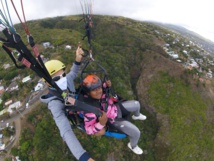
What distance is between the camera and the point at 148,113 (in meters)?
33.5

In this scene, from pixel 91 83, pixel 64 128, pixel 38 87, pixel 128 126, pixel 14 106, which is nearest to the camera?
pixel 64 128

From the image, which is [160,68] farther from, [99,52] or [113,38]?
[113,38]

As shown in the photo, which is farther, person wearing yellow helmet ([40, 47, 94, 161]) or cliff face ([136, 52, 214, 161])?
cliff face ([136, 52, 214, 161])

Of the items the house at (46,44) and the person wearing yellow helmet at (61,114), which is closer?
the person wearing yellow helmet at (61,114)

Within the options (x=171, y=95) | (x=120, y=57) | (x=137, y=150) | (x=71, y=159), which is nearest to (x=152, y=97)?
(x=171, y=95)

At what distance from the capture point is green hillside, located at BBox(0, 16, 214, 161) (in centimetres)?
2136

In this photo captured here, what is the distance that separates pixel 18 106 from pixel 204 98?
30491 mm

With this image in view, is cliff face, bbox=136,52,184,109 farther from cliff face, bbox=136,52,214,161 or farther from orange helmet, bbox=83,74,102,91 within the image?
orange helmet, bbox=83,74,102,91

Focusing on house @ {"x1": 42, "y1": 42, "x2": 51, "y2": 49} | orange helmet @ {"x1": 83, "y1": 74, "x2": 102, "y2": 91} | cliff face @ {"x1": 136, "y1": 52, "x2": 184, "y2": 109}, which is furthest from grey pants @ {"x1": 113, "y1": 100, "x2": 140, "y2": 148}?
house @ {"x1": 42, "y1": 42, "x2": 51, "y2": 49}

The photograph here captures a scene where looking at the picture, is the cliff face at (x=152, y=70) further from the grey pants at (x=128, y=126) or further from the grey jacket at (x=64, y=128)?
the grey jacket at (x=64, y=128)

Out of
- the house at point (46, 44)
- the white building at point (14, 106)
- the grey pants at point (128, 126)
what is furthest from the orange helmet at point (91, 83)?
the house at point (46, 44)

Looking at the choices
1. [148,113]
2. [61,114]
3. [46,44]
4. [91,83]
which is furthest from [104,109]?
[46,44]

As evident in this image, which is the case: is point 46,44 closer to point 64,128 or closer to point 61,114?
point 61,114

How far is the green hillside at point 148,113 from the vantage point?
70.1 ft
